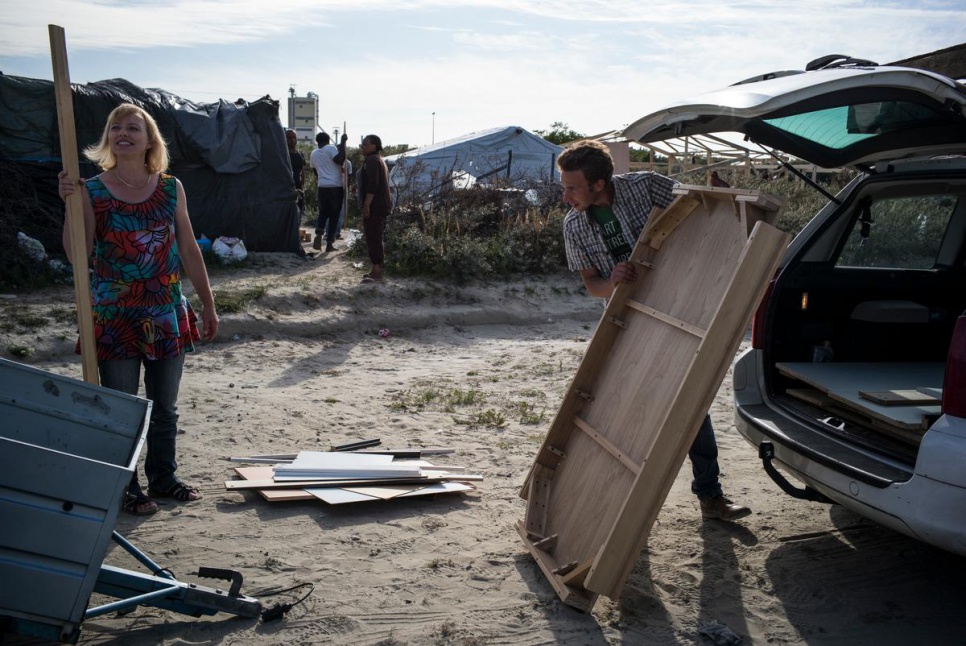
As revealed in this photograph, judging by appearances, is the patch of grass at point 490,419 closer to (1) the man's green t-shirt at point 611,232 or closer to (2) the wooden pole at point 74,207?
(1) the man's green t-shirt at point 611,232

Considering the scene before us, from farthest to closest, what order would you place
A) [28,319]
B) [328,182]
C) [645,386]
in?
[328,182] < [28,319] < [645,386]

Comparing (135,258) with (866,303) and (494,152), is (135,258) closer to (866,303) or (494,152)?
(866,303)

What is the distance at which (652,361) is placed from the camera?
3.69 m

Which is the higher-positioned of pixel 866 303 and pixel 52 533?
pixel 866 303

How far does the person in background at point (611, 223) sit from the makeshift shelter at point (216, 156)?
9546mm

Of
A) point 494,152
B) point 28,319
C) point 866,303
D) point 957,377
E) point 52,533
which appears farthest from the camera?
point 494,152

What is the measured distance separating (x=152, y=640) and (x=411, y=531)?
1.44m

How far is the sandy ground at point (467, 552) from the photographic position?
3320 mm

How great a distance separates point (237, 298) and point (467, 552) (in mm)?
6075

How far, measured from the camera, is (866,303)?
4.63 m

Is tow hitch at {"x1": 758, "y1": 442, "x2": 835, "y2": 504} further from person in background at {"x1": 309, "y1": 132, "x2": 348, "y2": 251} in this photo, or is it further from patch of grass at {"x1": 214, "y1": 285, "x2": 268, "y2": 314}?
person in background at {"x1": 309, "y1": 132, "x2": 348, "y2": 251}

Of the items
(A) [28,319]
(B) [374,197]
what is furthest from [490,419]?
(B) [374,197]

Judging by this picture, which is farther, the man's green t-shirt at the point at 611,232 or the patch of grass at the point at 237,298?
the patch of grass at the point at 237,298

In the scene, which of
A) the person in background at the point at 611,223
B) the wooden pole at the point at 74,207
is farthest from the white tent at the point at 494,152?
the wooden pole at the point at 74,207
